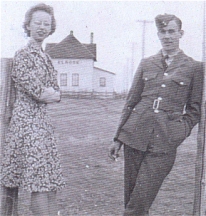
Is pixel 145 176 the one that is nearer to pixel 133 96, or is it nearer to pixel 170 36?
pixel 133 96

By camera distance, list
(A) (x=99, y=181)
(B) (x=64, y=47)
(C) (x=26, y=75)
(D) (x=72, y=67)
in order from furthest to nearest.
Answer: (D) (x=72, y=67)
(B) (x=64, y=47)
(A) (x=99, y=181)
(C) (x=26, y=75)

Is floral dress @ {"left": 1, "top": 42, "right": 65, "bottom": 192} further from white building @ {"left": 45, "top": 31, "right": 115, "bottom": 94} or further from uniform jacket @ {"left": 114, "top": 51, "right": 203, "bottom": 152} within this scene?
uniform jacket @ {"left": 114, "top": 51, "right": 203, "bottom": 152}

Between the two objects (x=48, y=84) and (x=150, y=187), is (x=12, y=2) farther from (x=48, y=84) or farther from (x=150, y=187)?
(x=150, y=187)

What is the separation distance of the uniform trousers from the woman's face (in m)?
1.22

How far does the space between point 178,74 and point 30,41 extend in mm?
1227

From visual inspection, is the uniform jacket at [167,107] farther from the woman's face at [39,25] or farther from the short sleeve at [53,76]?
the woman's face at [39,25]

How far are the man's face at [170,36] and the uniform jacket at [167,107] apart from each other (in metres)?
0.10

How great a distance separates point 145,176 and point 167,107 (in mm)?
593

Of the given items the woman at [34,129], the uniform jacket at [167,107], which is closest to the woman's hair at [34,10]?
the woman at [34,129]

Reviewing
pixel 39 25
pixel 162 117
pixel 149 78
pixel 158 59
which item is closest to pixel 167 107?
pixel 162 117

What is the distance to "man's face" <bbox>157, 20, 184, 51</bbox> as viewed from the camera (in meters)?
3.20

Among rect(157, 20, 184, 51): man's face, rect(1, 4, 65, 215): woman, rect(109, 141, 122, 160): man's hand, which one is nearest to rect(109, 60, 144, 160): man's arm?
rect(109, 141, 122, 160): man's hand

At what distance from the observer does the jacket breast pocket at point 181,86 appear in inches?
126

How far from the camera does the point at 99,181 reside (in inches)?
206
